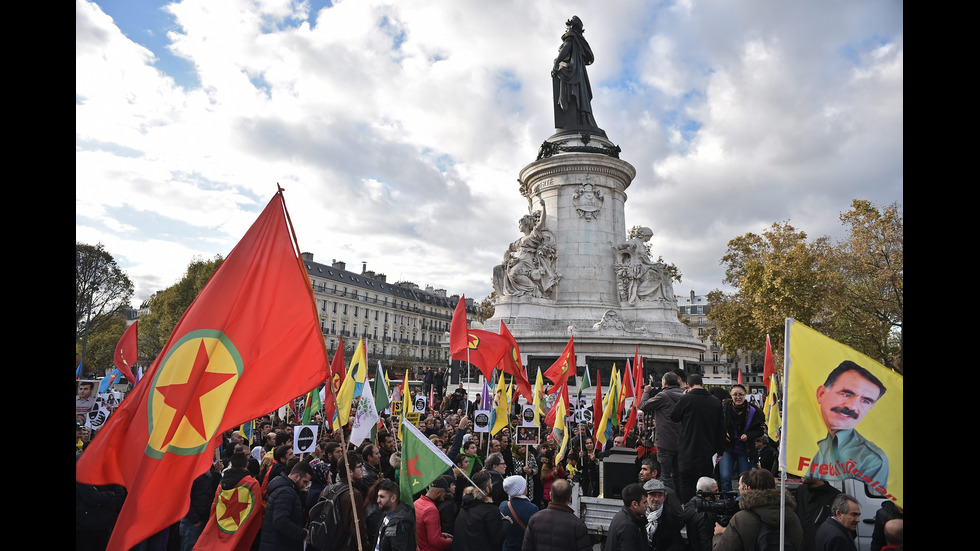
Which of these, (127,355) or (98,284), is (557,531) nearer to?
(127,355)

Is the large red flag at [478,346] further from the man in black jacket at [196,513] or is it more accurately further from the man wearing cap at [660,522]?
the man wearing cap at [660,522]

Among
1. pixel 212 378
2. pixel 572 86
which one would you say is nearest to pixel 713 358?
pixel 572 86

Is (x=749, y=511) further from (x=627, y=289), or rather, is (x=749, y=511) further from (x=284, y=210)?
(x=627, y=289)

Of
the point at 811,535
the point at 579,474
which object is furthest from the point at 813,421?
the point at 579,474

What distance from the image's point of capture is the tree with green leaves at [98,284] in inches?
1678

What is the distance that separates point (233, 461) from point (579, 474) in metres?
5.69

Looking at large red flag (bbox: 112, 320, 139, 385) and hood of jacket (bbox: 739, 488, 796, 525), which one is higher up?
large red flag (bbox: 112, 320, 139, 385)

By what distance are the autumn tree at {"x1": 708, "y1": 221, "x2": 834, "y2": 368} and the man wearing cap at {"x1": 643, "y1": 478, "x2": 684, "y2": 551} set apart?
28.9m

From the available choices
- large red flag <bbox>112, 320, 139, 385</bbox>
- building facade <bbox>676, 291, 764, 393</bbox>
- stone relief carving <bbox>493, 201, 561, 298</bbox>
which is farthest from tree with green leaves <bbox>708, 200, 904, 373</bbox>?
building facade <bbox>676, 291, 764, 393</bbox>

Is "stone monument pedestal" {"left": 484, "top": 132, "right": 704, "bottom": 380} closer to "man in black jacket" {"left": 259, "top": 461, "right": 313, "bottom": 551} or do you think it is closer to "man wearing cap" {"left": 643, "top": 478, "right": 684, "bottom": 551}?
"man wearing cap" {"left": 643, "top": 478, "right": 684, "bottom": 551}

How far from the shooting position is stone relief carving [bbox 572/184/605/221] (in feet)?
81.6

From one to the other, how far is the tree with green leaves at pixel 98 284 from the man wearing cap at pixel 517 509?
44.5m

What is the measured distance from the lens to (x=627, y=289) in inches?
953

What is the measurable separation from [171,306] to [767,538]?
183 feet
